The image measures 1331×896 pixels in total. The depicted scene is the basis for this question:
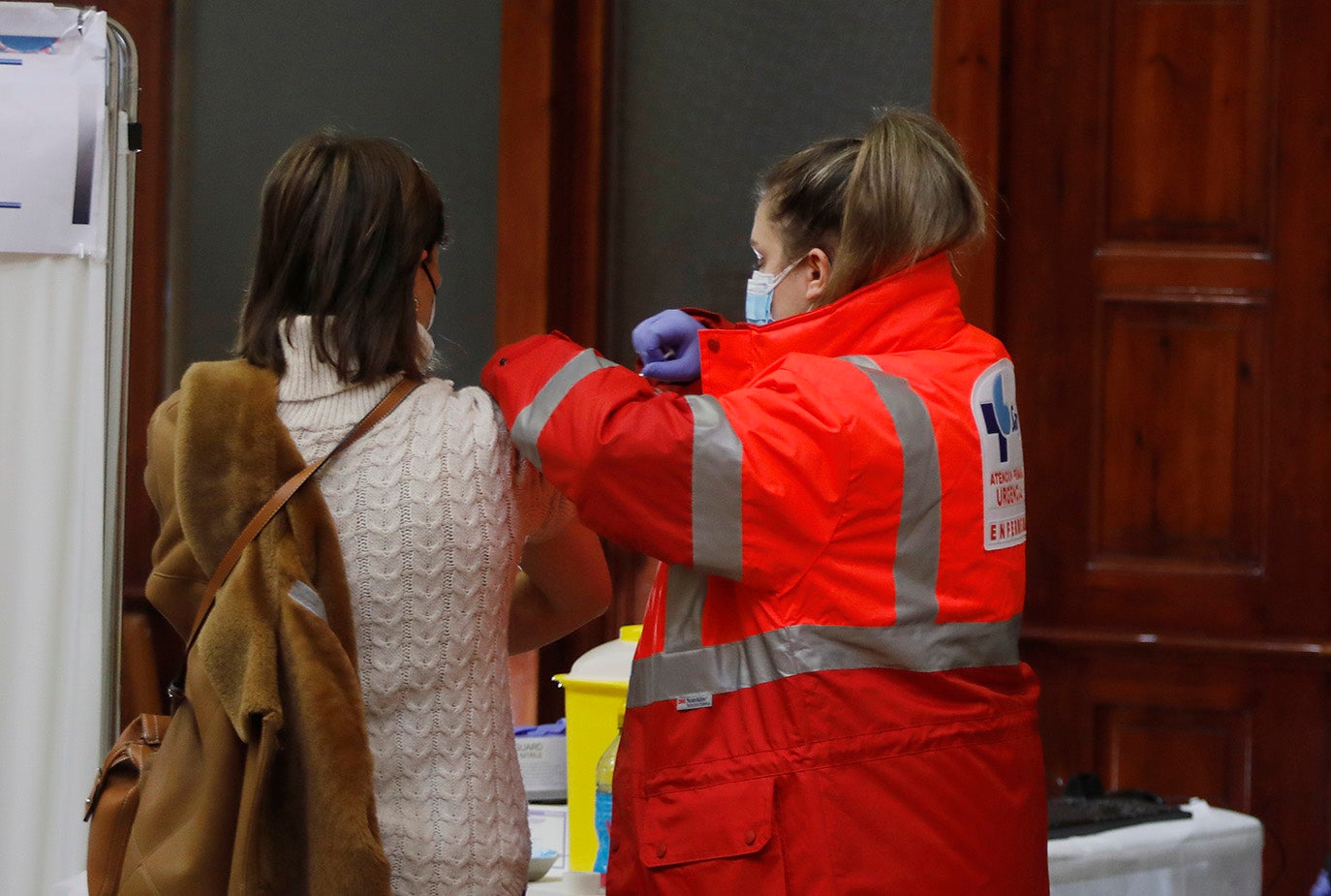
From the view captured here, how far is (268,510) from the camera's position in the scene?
131 centimetres

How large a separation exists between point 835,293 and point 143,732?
80cm

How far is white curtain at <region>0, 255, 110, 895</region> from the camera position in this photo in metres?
2.47

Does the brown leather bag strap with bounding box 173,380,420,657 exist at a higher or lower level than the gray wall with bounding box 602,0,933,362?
lower

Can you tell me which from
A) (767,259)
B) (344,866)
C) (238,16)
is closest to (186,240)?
(238,16)

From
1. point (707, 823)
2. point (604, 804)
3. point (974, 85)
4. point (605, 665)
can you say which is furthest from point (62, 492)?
point (974, 85)

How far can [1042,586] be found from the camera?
346cm

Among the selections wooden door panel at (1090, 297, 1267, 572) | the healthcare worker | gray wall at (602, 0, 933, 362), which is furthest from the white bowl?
wooden door panel at (1090, 297, 1267, 572)

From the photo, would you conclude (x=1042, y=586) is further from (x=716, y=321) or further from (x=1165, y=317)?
(x=716, y=321)

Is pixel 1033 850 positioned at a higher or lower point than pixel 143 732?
lower

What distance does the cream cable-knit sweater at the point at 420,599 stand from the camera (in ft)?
4.44

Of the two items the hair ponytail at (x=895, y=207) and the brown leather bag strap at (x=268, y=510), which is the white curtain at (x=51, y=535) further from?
the hair ponytail at (x=895, y=207)

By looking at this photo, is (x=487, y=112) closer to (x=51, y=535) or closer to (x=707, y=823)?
(x=51, y=535)

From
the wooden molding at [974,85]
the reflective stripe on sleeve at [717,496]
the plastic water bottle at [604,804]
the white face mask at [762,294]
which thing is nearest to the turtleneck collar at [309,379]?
the reflective stripe on sleeve at [717,496]

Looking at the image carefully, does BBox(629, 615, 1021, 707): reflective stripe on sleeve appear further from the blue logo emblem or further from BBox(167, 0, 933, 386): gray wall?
BBox(167, 0, 933, 386): gray wall
